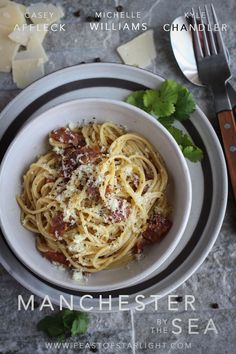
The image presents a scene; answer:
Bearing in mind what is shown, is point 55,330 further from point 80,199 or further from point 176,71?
point 176,71

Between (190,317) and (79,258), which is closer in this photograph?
(79,258)

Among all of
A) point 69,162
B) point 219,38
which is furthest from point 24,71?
point 219,38

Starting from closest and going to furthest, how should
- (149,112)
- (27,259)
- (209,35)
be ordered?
(27,259) < (149,112) < (209,35)

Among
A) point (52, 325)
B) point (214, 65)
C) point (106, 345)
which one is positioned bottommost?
point (106, 345)

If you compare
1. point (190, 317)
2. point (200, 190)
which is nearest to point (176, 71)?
point (200, 190)

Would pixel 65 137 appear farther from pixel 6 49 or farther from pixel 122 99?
pixel 6 49

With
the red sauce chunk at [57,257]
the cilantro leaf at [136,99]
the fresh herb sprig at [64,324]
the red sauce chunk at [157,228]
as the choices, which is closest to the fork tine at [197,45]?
the cilantro leaf at [136,99]

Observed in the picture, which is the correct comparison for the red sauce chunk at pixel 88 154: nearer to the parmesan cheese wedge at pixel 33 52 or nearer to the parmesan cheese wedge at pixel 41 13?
the parmesan cheese wedge at pixel 33 52
